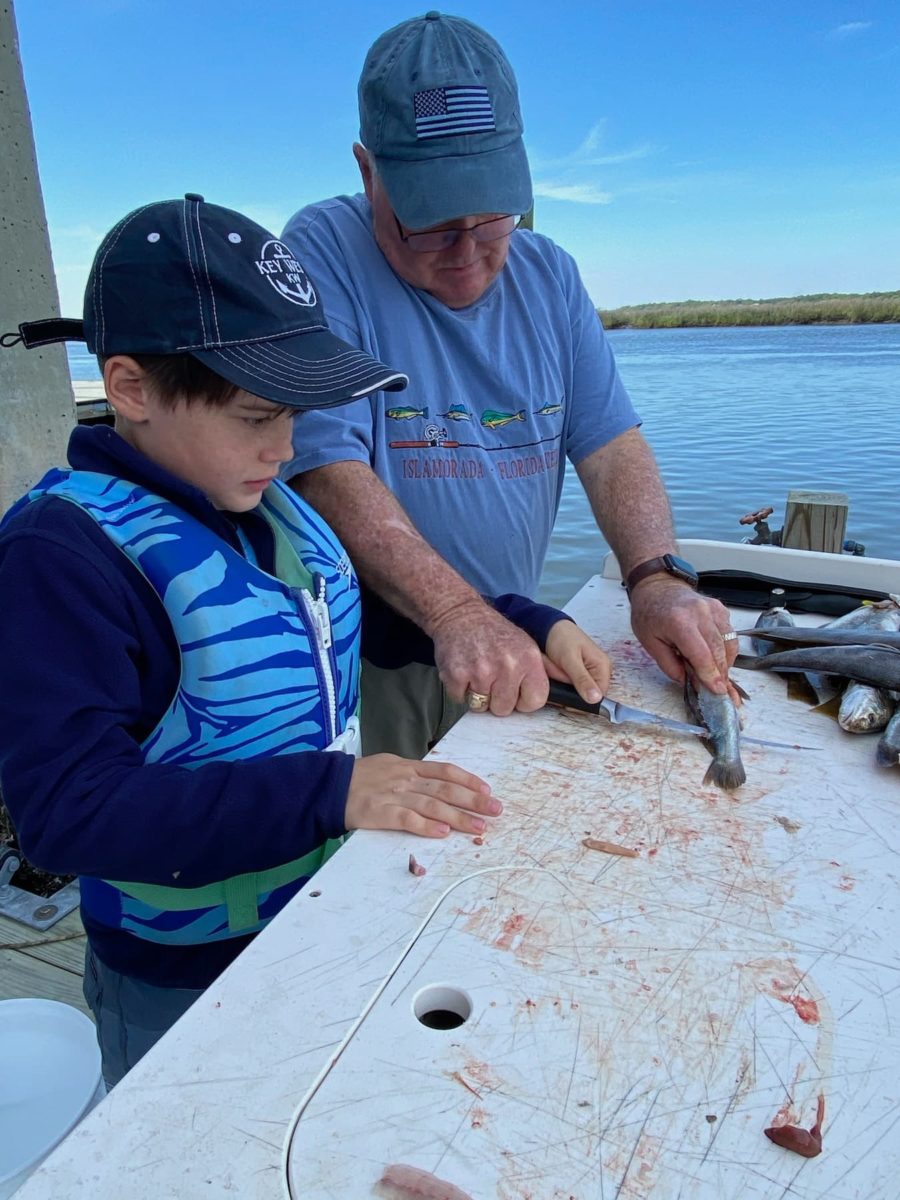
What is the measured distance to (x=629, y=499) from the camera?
99.0 inches

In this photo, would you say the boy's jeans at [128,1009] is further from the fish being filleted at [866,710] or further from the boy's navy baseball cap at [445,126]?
the boy's navy baseball cap at [445,126]

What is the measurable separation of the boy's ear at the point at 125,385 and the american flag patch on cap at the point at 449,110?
102 centimetres

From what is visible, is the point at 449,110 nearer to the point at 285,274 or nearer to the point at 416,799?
the point at 285,274

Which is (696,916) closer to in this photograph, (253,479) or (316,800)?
(316,800)

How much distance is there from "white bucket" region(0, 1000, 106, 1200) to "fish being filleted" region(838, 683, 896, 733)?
1.64 meters

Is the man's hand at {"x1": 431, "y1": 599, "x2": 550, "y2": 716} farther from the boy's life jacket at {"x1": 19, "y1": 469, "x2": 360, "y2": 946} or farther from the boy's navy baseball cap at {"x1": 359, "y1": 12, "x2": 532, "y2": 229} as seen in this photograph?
→ the boy's navy baseball cap at {"x1": 359, "y1": 12, "x2": 532, "y2": 229}

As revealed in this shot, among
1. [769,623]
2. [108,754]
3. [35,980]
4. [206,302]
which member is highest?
[206,302]

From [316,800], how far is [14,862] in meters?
2.66

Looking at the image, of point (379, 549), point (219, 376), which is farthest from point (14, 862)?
point (219, 376)

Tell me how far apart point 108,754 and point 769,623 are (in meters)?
1.76

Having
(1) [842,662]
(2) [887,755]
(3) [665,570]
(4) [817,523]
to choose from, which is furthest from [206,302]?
(4) [817,523]

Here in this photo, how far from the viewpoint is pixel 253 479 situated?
4.96 feet

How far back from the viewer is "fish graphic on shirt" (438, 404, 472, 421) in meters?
2.34

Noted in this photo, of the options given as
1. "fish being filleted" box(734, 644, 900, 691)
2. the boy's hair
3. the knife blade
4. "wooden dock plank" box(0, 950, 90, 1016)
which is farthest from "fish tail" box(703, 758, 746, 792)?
"wooden dock plank" box(0, 950, 90, 1016)
